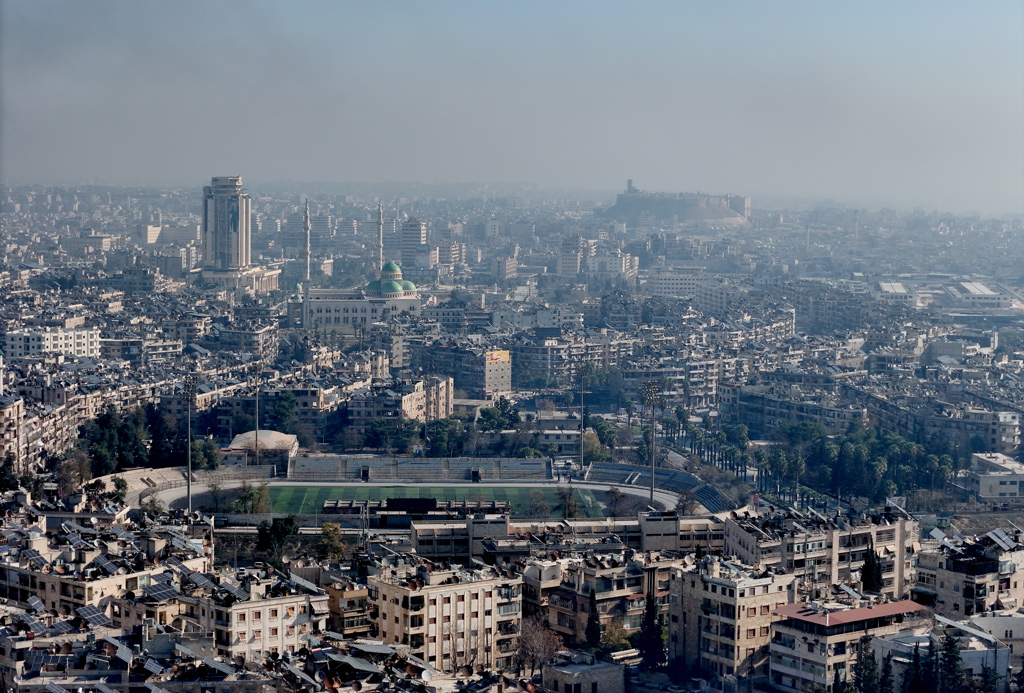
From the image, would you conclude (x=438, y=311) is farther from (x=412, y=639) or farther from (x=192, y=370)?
(x=412, y=639)

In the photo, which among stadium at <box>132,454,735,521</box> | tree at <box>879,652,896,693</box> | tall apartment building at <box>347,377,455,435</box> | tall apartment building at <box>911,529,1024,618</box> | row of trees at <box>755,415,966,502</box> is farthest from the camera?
tall apartment building at <box>347,377,455,435</box>

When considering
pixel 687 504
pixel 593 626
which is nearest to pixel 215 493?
pixel 687 504

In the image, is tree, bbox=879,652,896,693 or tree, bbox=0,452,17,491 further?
tree, bbox=0,452,17,491

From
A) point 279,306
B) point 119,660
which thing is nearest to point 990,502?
point 119,660

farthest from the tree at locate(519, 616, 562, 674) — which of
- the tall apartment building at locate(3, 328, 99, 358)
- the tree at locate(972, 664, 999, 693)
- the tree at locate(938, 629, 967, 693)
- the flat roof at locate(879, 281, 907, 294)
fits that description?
the flat roof at locate(879, 281, 907, 294)

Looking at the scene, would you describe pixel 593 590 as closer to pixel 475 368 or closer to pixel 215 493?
pixel 215 493

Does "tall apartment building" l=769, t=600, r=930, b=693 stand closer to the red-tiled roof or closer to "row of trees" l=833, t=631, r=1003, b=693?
the red-tiled roof

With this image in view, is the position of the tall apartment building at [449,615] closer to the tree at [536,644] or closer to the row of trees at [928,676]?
the tree at [536,644]
